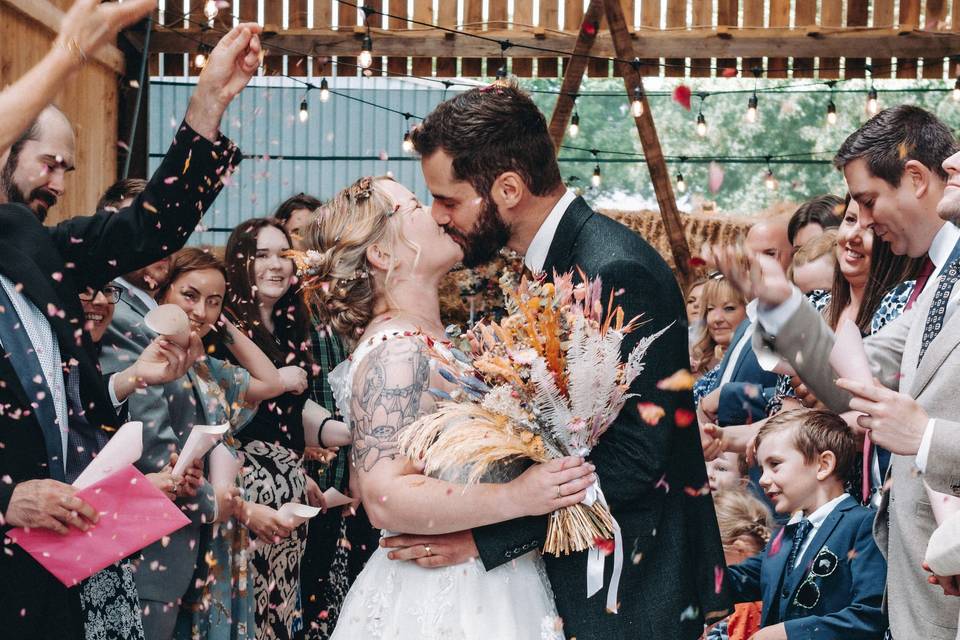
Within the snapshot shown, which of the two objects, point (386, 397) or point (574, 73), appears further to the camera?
point (574, 73)

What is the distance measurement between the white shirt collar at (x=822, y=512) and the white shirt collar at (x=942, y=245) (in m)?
0.85

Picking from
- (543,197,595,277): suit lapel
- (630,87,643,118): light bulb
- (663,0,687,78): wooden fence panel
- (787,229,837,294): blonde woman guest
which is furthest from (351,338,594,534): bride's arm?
(663,0,687,78): wooden fence panel

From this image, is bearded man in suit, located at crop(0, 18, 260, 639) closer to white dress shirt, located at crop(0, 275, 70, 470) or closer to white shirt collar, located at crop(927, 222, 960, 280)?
white dress shirt, located at crop(0, 275, 70, 470)

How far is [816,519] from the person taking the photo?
3.27 metres

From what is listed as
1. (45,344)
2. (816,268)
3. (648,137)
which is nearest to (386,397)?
(45,344)

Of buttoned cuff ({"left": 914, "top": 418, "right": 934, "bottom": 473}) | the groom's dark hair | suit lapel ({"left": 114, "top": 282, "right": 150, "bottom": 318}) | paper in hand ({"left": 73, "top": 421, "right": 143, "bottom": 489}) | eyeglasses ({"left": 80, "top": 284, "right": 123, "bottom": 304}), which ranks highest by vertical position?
the groom's dark hair

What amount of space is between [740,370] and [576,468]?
96.7 inches

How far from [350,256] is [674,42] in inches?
259

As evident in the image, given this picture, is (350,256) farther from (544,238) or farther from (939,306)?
(939,306)

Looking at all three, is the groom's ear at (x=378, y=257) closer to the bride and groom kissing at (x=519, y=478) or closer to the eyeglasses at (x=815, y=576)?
the bride and groom kissing at (x=519, y=478)

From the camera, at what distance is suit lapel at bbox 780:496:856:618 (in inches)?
124

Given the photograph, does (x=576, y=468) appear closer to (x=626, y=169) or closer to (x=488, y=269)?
(x=488, y=269)

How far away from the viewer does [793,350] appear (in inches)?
95.1

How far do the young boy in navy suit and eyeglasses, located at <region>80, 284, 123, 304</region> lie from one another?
199 cm
